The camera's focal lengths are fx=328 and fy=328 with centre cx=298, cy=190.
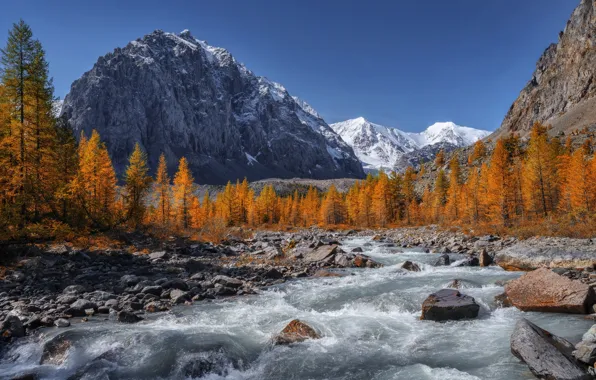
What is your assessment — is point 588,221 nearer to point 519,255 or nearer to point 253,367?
point 519,255

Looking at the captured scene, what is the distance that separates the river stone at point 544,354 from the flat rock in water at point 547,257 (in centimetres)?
1032

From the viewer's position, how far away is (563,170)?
49.6 metres

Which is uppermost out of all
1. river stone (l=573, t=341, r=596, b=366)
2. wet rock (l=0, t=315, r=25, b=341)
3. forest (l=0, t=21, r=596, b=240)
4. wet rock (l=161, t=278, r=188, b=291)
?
forest (l=0, t=21, r=596, b=240)

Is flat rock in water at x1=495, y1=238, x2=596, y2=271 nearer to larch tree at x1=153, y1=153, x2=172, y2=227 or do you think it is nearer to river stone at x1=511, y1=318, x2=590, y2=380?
river stone at x1=511, y1=318, x2=590, y2=380

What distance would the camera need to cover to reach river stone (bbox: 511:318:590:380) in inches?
279

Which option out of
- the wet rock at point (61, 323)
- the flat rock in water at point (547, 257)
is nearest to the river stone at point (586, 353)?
the flat rock in water at point (547, 257)

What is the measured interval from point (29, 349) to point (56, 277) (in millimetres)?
9033

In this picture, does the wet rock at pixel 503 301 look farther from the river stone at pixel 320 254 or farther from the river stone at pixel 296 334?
the river stone at pixel 320 254

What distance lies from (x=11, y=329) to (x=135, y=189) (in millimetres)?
30194

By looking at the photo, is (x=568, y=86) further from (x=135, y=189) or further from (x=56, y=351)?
(x=56, y=351)

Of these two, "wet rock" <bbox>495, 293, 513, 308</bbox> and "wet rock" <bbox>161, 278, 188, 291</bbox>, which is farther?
"wet rock" <bbox>161, 278, 188, 291</bbox>

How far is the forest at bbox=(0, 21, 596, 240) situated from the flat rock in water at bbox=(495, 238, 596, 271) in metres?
11.4

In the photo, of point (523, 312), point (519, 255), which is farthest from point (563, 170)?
point (523, 312)

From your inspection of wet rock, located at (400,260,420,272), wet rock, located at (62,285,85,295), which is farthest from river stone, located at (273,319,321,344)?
wet rock, located at (400,260,420,272)
